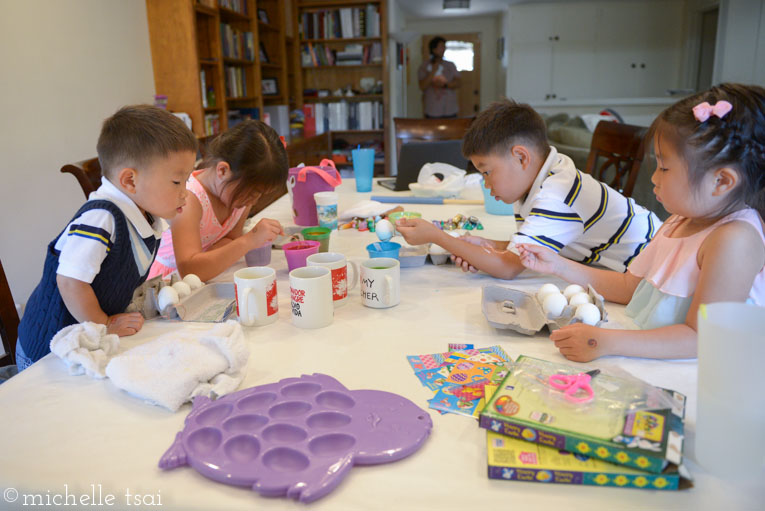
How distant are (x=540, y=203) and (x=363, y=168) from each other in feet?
3.70

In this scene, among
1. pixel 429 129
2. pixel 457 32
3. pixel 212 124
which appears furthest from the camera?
pixel 457 32

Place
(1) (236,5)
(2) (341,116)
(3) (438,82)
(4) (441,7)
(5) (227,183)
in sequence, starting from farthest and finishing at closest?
(4) (441,7)
(3) (438,82)
(2) (341,116)
(1) (236,5)
(5) (227,183)

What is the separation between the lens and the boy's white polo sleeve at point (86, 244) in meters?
0.92

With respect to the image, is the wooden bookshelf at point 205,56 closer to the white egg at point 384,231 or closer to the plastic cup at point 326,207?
the plastic cup at point 326,207

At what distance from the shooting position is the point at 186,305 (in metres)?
1.00

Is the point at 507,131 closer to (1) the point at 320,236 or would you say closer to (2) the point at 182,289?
(1) the point at 320,236

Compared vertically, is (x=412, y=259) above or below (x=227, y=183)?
below

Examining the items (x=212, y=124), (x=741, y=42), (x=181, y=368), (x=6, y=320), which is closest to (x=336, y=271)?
(x=181, y=368)

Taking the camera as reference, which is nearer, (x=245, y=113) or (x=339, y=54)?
(x=245, y=113)

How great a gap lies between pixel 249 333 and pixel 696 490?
0.64 m

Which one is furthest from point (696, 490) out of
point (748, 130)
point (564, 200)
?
point (564, 200)

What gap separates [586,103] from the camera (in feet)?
→ 25.0

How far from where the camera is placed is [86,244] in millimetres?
932

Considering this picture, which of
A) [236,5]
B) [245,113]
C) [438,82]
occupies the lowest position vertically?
[245,113]
